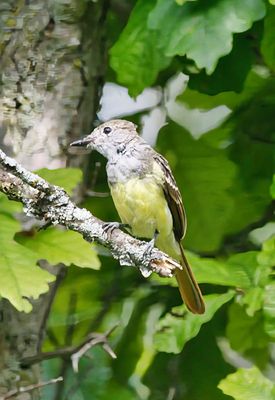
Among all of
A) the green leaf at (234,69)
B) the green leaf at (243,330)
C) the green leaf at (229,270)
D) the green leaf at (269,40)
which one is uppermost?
the green leaf at (269,40)

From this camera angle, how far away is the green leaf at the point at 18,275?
2.36 metres

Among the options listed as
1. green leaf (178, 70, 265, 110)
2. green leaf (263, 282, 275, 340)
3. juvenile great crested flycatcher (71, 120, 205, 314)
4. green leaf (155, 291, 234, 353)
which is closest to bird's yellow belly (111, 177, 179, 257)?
juvenile great crested flycatcher (71, 120, 205, 314)

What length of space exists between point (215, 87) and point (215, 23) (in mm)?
496

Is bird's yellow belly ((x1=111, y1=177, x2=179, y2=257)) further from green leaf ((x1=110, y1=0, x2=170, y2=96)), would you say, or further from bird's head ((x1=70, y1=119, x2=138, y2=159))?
green leaf ((x1=110, y1=0, x2=170, y2=96))

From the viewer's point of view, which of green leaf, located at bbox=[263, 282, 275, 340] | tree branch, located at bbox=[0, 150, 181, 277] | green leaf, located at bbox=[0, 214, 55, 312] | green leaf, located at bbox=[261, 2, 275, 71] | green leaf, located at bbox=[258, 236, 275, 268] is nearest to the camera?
tree branch, located at bbox=[0, 150, 181, 277]

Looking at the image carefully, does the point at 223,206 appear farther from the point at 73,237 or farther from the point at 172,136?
the point at 73,237

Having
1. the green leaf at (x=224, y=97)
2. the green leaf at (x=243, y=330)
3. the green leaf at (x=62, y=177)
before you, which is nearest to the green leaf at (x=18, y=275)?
the green leaf at (x=62, y=177)

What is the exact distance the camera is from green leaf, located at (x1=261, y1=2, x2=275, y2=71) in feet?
9.31

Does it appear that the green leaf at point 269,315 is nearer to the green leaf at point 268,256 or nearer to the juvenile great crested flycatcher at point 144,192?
the green leaf at point 268,256

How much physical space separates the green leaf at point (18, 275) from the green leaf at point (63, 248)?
0.21ft

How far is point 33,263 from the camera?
2.42 metres

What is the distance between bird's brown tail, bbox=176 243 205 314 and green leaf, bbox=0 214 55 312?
0.50 metres

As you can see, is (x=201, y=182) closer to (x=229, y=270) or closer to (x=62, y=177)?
(x=229, y=270)

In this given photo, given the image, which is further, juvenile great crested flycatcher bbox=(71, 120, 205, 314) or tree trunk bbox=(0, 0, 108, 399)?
tree trunk bbox=(0, 0, 108, 399)
